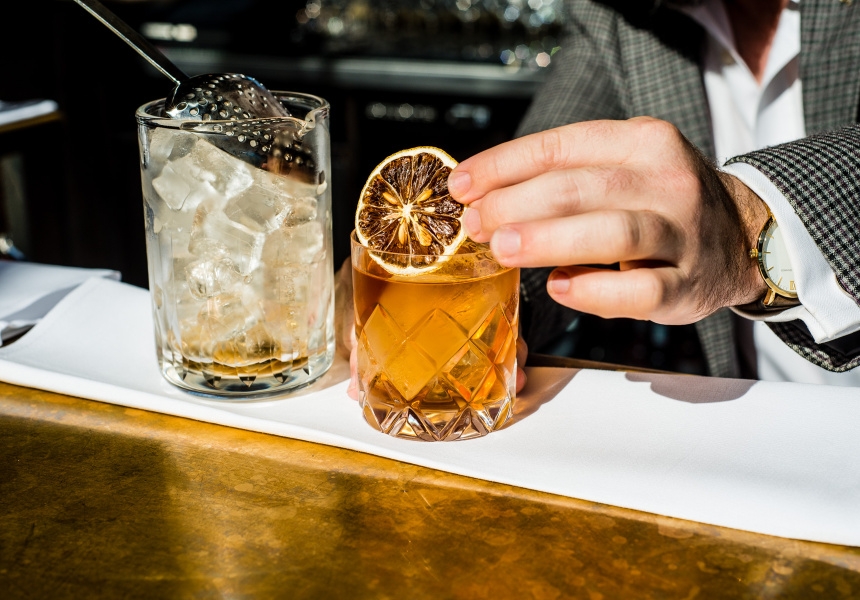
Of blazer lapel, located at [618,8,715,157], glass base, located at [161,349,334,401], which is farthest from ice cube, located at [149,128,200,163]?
blazer lapel, located at [618,8,715,157]

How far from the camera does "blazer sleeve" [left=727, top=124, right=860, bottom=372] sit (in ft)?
3.10

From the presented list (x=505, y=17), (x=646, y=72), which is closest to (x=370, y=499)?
(x=646, y=72)

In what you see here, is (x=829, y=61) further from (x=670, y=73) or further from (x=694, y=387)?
(x=694, y=387)

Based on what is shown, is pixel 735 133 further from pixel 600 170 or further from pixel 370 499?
pixel 370 499

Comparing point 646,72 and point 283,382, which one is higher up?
point 646,72

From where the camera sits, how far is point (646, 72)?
1609mm

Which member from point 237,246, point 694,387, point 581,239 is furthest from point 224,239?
point 694,387

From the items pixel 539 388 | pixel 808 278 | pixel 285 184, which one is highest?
pixel 285 184

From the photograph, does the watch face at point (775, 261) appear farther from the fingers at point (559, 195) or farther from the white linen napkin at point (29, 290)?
the white linen napkin at point (29, 290)

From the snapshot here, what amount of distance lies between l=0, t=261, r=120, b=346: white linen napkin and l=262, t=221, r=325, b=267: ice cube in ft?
1.21

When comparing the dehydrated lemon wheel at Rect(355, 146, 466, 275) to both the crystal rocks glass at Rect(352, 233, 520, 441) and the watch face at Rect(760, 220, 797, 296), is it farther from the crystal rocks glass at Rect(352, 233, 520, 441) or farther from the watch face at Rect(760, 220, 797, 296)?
the watch face at Rect(760, 220, 797, 296)

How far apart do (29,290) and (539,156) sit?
725 millimetres

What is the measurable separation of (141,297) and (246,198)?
362 mm

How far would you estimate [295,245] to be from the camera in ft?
2.98
